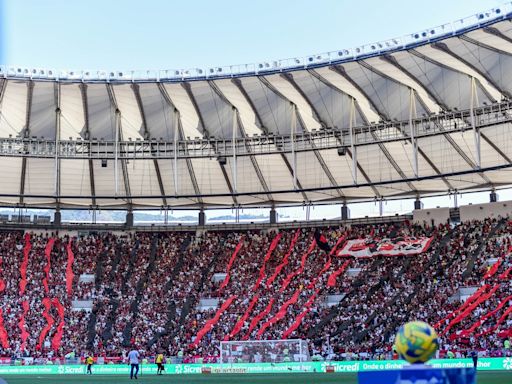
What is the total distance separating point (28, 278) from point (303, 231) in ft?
74.6

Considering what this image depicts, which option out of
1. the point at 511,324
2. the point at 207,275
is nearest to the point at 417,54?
the point at 511,324

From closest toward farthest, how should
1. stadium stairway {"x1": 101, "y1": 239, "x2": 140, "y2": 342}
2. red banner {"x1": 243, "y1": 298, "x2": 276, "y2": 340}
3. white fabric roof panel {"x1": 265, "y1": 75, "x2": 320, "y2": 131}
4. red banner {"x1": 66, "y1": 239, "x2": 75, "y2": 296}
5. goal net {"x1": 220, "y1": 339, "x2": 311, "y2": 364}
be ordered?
goal net {"x1": 220, "y1": 339, "x2": 311, "y2": 364} < white fabric roof panel {"x1": 265, "y1": 75, "x2": 320, "y2": 131} < red banner {"x1": 243, "y1": 298, "x2": 276, "y2": 340} < stadium stairway {"x1": 101, "y1": 239, "x2": 140, "y2": 342} < red banner {"x1": 66, "y1": 239, "x2": 75, "y2": 296}

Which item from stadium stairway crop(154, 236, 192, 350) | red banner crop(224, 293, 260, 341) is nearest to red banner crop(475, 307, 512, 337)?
red banner crop(224, 293, 260, 341)

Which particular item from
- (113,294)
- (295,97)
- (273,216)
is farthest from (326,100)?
(113,294)

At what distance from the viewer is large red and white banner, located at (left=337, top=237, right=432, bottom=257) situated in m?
60.1

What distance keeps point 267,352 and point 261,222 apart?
72.3 feet

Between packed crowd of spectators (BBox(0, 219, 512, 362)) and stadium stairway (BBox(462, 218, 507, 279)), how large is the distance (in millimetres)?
85

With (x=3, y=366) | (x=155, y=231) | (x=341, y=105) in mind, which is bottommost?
(x=3, y=366)

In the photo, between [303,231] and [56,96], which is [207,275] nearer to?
[303,231]

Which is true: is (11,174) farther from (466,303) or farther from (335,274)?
(466,303)

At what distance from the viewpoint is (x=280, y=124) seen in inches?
2212

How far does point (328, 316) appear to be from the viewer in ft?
181

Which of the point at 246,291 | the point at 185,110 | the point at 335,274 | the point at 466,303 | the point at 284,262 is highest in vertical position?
the point at 185,110

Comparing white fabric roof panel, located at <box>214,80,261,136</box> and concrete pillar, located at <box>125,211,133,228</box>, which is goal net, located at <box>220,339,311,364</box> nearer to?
white fabric roof panel, located at <box>214,80,261,136</box>
